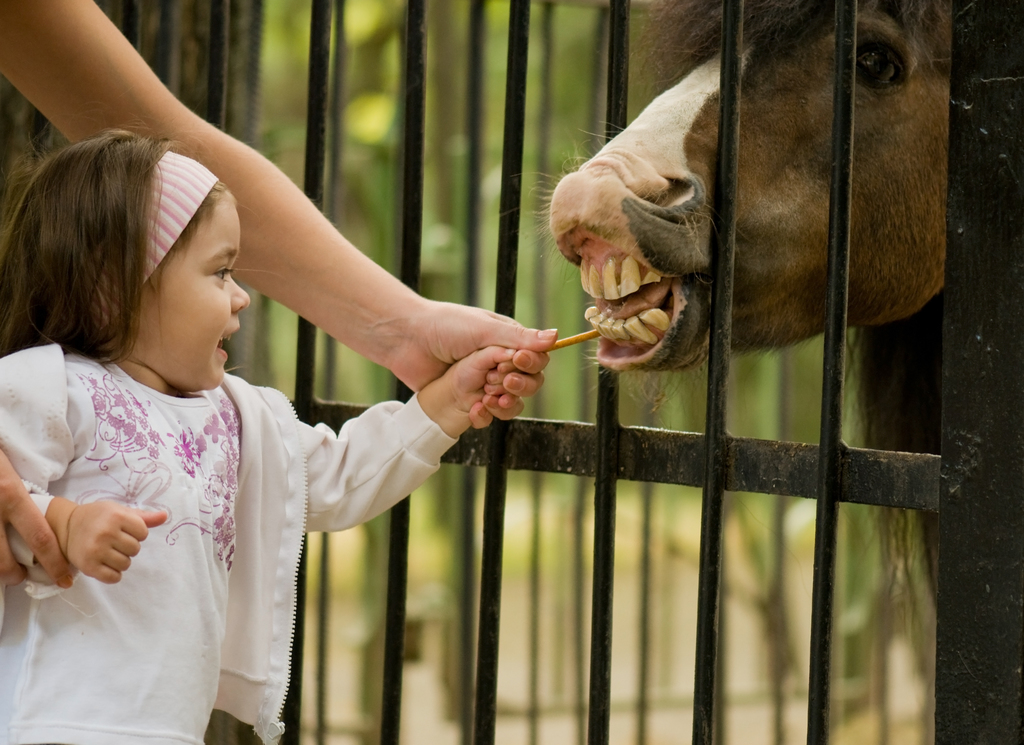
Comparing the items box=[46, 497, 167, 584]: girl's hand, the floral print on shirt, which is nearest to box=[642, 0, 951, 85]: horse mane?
the floral print on shirt

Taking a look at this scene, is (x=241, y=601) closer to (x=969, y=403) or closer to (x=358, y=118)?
(x=969, y=403)

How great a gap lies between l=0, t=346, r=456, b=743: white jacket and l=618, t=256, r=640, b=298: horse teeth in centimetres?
28

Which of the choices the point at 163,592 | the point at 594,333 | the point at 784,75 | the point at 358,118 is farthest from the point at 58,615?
the point at 358,118

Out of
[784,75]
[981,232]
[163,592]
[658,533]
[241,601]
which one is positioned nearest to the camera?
[981,232]

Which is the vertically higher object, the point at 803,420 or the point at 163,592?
the point at 803,420

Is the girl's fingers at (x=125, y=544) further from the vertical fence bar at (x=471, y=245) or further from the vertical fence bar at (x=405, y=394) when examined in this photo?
the vertical fence bar at (x=471, y=245)

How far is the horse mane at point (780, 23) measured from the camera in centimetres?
156

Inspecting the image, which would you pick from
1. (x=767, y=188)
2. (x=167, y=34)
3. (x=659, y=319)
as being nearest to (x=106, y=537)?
(x=659, y=319)

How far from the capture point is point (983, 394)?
101 cm

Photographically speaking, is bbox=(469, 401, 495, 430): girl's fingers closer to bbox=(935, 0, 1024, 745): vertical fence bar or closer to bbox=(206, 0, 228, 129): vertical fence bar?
bbox=(935, 0, 1024, 745): vertical fence bar

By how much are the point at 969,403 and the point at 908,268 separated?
0.62m

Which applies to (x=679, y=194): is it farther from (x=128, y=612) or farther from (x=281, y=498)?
(x=128, y=612)

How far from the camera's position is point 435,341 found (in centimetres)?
134

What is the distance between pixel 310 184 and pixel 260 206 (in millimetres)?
220
